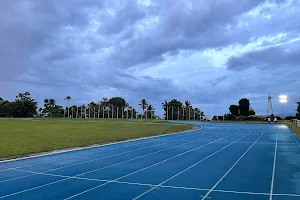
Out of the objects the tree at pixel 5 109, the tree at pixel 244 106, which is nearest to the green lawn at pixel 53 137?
the tree at pixel 244 106

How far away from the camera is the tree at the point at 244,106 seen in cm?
8269

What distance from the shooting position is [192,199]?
21.2 feet

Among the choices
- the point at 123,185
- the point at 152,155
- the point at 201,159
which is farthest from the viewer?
the point at 152,155

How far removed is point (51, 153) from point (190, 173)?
6923 millimetres

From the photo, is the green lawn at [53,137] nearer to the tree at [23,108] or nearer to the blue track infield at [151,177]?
the blue track infield at [151,177]

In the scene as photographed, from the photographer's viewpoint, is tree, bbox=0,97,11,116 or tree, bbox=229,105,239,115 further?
tree, bbox=0,97,11,116

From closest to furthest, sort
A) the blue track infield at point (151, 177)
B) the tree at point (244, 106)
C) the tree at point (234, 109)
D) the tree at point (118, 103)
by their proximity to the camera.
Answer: the blue track infield at point (151, 177)
the tree at point (244, 106)
the tree at point (234, 109)
the tree at point (118, 103)

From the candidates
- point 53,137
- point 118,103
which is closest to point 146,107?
point 118,103

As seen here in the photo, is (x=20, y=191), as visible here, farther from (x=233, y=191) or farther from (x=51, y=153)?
(x=51, y=153)

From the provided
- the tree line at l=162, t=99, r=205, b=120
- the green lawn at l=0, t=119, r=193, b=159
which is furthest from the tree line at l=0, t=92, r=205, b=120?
the green lawn at l=0, t=119, r=193, b=159

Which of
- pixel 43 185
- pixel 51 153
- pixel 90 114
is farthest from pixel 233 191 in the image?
pixel 90 114

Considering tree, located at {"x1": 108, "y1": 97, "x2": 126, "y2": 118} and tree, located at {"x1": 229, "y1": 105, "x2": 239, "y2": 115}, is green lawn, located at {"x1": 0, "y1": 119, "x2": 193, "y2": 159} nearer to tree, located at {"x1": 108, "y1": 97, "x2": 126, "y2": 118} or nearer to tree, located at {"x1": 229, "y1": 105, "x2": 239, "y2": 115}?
tree, located at {"x1": 229, "y1": 105, "x2": 239, "y2": 115}

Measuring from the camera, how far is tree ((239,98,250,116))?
271 ft

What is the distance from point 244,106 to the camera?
8288 centimetres
